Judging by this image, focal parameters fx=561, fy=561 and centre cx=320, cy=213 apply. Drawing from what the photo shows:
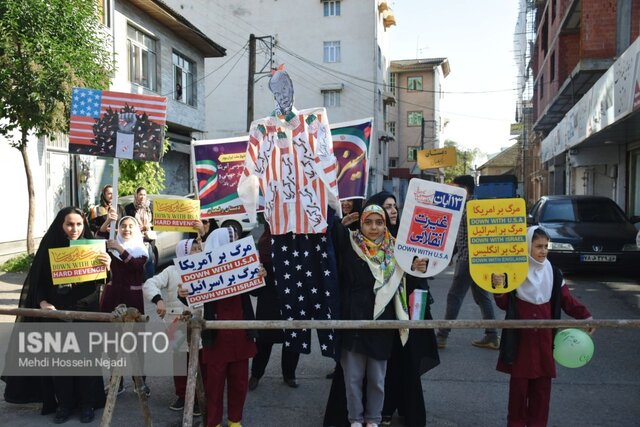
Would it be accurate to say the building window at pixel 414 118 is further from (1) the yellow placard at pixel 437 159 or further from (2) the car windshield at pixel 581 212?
(2) the car windshield at pixel 581 212

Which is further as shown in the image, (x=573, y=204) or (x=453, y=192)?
(x=573, y=204)

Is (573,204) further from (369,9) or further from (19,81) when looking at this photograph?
(369,9)

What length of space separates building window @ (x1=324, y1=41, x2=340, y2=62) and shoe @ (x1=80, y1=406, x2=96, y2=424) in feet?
116

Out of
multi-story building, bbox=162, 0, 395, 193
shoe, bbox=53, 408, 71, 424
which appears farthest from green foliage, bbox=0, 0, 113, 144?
multi-story building, bbox=162, 0, 395, 193

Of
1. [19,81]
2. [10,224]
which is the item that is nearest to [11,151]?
[10,224]

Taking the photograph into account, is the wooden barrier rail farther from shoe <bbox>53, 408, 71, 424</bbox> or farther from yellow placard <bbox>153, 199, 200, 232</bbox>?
yellow placard <bbox>153, 199, 200, 232</bbox>

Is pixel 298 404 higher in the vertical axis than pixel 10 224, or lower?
lower

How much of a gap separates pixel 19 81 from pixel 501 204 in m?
9.08

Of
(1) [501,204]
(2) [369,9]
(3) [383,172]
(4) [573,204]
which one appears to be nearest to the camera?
(1) [501,204]

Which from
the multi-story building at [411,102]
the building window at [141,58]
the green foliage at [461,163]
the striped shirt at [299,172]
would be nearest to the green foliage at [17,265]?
the building window at [141,58]

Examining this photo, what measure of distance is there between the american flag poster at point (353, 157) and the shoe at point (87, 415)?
9.13ft

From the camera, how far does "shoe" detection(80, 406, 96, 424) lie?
4680mm

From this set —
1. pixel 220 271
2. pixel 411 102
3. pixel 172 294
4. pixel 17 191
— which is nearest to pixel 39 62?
pixel 17 191

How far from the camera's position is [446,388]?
5.39 meters
